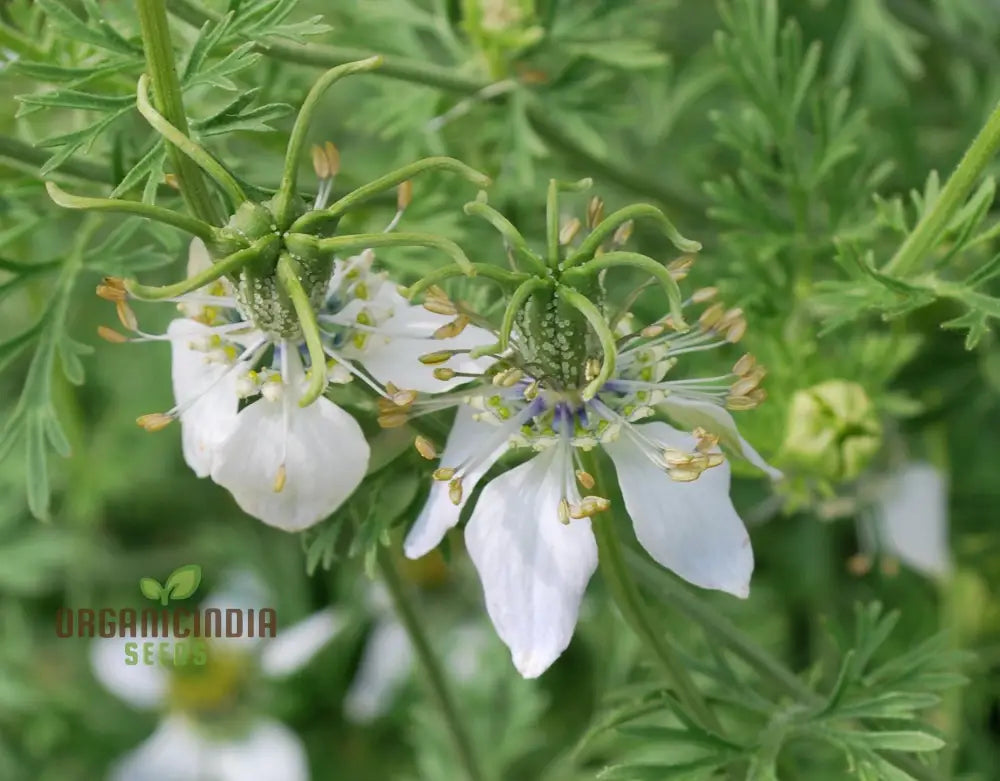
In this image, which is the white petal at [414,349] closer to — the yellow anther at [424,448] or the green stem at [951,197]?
the yellow anther at [424,448]

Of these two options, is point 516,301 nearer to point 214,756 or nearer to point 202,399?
point 202,399

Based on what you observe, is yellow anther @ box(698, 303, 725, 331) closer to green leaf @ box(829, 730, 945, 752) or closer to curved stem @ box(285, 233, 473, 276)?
curved stem @ box(285, 233, 473, 276)

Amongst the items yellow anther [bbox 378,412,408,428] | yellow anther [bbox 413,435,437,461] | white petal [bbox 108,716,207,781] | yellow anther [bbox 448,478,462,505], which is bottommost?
white petal [bbox 108,716,207,781]

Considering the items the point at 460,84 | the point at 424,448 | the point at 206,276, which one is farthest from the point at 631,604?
the point at 460,84

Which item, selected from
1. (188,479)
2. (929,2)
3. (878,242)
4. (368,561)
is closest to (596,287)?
(368,561)

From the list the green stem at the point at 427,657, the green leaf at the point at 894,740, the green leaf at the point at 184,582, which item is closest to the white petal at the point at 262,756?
the green stem at the point at 427,657

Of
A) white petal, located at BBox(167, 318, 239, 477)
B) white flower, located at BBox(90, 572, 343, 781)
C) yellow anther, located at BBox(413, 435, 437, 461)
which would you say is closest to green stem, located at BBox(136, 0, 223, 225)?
white petal, located at BBox(167, 318, 239, 477)

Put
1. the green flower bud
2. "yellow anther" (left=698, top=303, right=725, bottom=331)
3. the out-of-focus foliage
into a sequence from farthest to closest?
1. the green flower bud
2. the out-of-focus foliage
3. "yellow anther" (left=698, top=303, right=725, bottom=331)
